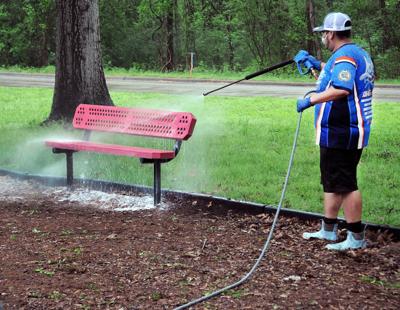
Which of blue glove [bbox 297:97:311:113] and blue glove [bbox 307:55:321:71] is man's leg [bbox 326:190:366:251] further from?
blue glove [bbox 307:55:321:71]

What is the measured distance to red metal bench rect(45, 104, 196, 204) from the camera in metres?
5.85

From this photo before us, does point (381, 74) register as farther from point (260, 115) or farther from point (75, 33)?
point (75, 33)

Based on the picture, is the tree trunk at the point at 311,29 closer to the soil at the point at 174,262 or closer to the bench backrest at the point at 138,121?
the bench backrest at the point at 138,121

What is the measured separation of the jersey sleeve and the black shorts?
19.4 inches

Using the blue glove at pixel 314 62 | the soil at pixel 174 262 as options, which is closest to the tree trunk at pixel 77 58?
the soil at pixel 174 262

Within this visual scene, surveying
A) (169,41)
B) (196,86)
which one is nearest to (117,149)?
(196,86)

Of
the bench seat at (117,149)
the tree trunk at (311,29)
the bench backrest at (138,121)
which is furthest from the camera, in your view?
the tree trunk at (311,29)

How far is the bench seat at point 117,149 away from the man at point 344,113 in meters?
1.60

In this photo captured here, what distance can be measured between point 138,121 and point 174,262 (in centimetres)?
242

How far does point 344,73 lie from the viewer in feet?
14.2

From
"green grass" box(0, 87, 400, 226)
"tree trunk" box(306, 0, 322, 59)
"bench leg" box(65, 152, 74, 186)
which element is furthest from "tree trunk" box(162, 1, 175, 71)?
"bench leg" box(65, 152, 74, 186)

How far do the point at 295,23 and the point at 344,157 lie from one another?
24.2 metres

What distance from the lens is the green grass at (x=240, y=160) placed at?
6187 millimetres

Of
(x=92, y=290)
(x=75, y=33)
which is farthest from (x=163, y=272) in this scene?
(x=75, y=33)
